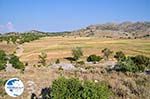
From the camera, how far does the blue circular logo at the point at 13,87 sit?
16.9 metres

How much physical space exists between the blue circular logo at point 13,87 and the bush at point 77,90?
252 centimetres

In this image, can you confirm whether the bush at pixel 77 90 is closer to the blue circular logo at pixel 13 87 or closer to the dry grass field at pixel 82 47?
the blue circular logo at pixel 13 87

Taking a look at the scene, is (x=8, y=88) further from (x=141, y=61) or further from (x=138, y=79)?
A: (x=141, y=61)

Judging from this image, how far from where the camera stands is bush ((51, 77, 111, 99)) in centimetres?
1449

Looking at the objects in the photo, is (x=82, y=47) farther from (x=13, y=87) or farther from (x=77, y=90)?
(x=77, y=90)

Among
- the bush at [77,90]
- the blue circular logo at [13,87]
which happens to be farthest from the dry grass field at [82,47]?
the bush at [77,90]

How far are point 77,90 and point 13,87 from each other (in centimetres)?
382

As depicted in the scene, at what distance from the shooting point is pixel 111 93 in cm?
1678

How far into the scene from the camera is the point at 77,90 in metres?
15.2

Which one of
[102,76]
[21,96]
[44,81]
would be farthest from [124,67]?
[21,96]

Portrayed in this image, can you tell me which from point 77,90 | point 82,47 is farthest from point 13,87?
point 82,47

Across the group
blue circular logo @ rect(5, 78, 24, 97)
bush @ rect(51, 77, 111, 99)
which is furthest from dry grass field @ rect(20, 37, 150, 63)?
bush @ rect(51, 77, 111, 99)

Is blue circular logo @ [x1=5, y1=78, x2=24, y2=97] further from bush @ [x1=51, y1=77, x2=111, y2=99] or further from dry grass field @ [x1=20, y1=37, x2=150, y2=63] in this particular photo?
dry grass field @ [x1=20, y1=37, x2=150, y2=63]

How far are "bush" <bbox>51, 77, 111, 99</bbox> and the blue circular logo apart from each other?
8.25ft
